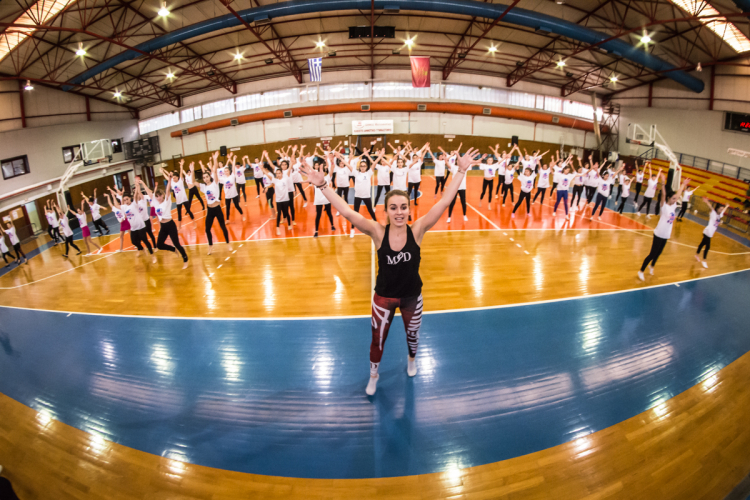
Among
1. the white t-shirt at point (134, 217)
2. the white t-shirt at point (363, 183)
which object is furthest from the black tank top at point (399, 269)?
the white t-shirt at point (134, 217)

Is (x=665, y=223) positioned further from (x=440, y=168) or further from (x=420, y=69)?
(x=420, y=69)

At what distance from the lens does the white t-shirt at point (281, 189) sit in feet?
33.6

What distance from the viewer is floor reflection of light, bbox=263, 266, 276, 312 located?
662 centimetres

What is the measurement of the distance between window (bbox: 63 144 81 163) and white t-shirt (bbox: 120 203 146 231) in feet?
55.8

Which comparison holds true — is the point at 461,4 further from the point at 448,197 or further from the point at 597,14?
the point at 448,197

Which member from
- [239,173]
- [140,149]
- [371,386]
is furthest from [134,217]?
[140,149]

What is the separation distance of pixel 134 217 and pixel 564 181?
13743 mm

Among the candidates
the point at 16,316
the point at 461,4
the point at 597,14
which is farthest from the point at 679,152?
the point at 16,316

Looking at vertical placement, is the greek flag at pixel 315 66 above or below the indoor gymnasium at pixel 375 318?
above

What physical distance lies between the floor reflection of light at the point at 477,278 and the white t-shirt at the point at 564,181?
232 inches

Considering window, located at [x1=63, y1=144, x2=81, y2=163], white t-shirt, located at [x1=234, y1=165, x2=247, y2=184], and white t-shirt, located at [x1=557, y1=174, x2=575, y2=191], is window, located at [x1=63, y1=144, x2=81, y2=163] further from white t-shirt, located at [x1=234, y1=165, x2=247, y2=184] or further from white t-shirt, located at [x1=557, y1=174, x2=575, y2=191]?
white t-shirt, located at [x1=557, y1=174, x2=575, y2=191]

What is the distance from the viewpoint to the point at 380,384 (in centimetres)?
440

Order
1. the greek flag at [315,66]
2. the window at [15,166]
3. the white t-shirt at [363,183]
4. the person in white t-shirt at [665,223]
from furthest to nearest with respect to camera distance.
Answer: the window at [15,166]
the greek flag at [315,66]
the white t-shirt at [363,183]
the person in white t-shirt at [665,223]

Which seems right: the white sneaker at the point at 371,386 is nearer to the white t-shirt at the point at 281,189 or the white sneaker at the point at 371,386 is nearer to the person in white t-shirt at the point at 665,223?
the person in white t-shirt at the point at 665,223
